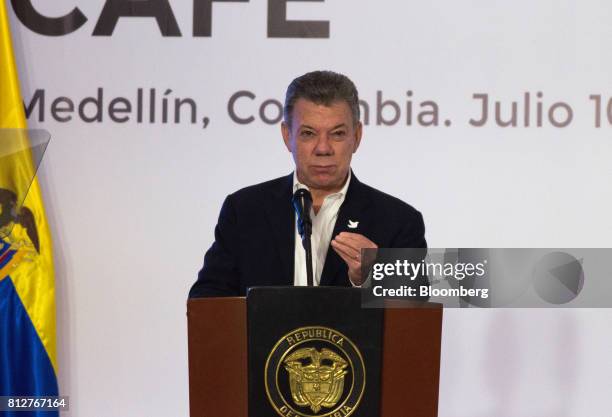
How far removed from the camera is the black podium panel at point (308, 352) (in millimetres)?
2156

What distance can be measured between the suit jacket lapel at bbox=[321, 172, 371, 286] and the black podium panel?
0.68 m

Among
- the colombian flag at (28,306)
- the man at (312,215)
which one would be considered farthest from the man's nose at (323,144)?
the colombian flag at (28,306)

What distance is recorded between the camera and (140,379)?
4344 mm

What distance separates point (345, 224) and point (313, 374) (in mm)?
931

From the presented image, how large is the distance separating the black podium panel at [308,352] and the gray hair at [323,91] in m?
1.03

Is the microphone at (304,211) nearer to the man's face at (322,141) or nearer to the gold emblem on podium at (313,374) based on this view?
the gold emblem on podium at (313,374)

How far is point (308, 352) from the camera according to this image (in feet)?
7.09

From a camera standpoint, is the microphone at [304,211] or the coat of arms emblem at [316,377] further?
the microphone at [304,211]

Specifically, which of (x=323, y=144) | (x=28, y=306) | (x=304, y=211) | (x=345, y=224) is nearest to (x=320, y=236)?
(x=345, y=224)

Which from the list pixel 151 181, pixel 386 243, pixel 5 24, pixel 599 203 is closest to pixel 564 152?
pixel 599 203

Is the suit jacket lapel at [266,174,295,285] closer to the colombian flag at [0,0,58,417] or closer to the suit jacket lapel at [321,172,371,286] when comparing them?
the suit jacket lapel at [321,172,371,286]

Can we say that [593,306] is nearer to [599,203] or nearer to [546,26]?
[599,203]

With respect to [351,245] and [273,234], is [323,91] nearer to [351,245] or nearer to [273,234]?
[273,234]

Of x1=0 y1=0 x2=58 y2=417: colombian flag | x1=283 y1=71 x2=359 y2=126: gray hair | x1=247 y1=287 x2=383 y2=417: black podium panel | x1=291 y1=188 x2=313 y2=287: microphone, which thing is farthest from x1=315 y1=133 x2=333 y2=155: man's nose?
x1=0 y1=0 x2=58 y2=417: colombian flag
